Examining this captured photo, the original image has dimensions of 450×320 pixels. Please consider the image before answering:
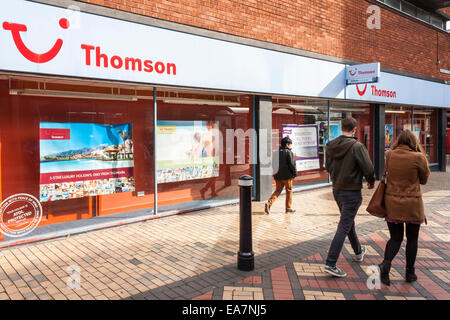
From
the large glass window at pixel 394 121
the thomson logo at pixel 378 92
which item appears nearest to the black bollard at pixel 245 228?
the thomson logo at pixel 378 92

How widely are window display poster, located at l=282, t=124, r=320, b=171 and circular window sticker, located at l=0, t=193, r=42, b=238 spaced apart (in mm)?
6029

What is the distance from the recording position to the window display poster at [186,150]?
7.48 meters

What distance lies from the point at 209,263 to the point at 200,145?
12.6ft

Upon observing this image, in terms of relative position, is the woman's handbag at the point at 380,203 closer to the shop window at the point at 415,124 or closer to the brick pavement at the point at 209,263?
the brick pavement at the point at 209,263

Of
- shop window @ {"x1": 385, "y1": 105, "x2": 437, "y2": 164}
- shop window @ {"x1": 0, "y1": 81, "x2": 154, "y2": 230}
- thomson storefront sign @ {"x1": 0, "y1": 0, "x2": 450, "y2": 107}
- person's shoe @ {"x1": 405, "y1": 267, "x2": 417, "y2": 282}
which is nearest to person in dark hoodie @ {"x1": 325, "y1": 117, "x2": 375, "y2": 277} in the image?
person's shoe @ {"x1": 405, "y1": 267, "x2": 417, "y2": 282}

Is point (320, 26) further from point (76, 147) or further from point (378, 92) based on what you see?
point (76, 147)

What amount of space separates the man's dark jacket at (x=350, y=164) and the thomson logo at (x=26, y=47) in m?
4.04

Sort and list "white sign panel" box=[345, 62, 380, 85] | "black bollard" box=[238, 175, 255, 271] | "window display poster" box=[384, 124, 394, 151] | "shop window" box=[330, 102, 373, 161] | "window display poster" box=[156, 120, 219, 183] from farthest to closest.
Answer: "window display poster" box=[384, 124, 394, 151], "shop window" box=[330, 102, 373, 161], "white sign panel" box=[345, 62, 380, 85], "window display poster" box=[156, 120, 219, 183], "black bollard" box=[238, 175, 255, 271]

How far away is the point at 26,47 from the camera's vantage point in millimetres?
5039

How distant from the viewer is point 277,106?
931 cm

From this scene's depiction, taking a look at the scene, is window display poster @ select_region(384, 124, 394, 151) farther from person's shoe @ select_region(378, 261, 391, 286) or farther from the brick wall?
person's shoe @ select_region(378, 261, 391, 286)

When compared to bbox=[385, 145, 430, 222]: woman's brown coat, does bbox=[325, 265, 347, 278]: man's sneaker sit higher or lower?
lower

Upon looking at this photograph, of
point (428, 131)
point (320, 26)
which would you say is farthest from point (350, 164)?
point (428, 131)

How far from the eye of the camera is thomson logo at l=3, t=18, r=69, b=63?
4.91 meters
